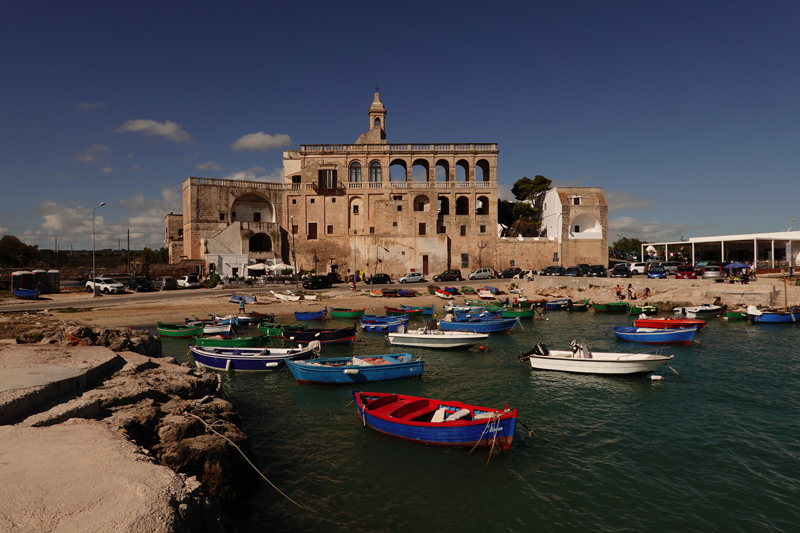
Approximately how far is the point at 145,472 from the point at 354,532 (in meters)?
3.86

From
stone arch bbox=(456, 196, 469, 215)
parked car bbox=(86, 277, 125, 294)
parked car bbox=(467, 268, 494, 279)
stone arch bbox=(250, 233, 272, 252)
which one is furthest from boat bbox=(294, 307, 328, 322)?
stone arch bbox=(456, 196, 469, 215)

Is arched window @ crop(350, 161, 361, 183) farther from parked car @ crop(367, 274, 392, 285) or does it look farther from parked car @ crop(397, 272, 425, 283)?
parked car @ crop(397, 272, 425, 283)

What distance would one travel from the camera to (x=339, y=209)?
56688 millimetres

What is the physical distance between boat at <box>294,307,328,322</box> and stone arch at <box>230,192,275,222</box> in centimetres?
2969

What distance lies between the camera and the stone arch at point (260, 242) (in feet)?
185

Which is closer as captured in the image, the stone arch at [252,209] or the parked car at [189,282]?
the parked car at [189,282]

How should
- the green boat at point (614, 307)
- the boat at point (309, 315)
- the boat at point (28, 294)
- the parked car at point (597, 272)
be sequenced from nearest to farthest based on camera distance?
the boat at point (309, 315), the green boat at point (614, 307), the boat at point (28, 294), the parked car at point (597, 272)

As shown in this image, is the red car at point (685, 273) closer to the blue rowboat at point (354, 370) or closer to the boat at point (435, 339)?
the boat at point (435, 339)

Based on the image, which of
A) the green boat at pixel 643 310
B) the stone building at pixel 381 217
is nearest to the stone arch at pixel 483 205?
the stone building at pixel 381 217

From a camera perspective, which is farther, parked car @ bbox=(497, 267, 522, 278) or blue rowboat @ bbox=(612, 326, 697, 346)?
parked car @ bbox=(497, 267, 522, 278)

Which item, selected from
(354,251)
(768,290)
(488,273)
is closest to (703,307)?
(768,290)

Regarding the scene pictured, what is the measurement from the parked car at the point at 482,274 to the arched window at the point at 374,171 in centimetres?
1779

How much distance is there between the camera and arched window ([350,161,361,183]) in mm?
57125

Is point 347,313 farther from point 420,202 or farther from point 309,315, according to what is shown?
point 420,202
